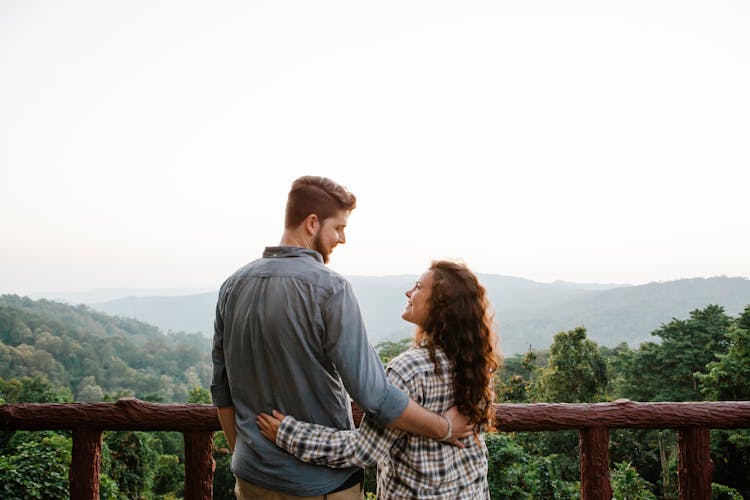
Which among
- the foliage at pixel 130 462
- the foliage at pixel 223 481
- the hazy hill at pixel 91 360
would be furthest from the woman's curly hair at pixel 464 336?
the hazy hill at pixel 91 360

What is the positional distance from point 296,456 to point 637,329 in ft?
312

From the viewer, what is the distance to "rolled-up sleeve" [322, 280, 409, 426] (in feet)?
5.15

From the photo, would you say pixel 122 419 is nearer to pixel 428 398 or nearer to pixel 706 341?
pixel 428 398

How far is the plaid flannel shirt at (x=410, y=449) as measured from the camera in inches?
63.7

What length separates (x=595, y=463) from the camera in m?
2.60

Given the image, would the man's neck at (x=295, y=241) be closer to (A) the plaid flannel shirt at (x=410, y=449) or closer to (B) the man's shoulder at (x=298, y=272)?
(B) the man's shoulder at (x=298, y=272)

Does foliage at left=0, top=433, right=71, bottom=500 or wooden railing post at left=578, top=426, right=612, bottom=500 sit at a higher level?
wooden railing post at left=578, top=426, right=612, bottom=500

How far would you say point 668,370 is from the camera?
808 inches

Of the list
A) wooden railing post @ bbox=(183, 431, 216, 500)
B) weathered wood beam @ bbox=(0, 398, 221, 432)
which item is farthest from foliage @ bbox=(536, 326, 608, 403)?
weathered wood beam @ bbox=(0, 398, 221, 432)

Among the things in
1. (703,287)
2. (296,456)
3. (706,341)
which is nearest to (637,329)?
(703,287)

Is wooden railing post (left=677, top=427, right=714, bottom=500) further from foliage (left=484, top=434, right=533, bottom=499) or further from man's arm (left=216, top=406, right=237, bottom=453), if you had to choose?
foliage (left=484, top=434, right=533, bottom=499)

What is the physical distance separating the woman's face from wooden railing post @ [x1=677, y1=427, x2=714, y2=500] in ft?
5.68

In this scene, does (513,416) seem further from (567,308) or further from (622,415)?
(567,308)

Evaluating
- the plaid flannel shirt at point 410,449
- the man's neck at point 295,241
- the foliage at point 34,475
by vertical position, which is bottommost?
the foliage at point 34,475
